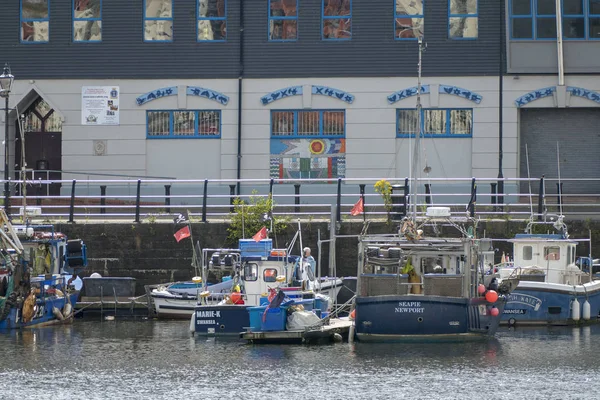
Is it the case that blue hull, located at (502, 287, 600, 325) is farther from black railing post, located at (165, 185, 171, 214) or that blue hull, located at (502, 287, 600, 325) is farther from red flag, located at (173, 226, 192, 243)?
black railing post, located at (165, 185, 171, 214)

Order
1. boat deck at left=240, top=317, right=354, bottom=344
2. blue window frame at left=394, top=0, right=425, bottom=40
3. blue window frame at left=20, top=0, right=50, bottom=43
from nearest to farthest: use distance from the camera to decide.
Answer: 1. boat deck at left=240, top=317, right=354, bottom=344
2. blue window frame at left=394, top=0, right=425, bottom=40
3. blue window frame at left=20, top=0, right=50, bottom=43

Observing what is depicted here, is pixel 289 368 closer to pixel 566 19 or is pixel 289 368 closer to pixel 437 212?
pixel 437 212

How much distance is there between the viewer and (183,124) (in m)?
48.1

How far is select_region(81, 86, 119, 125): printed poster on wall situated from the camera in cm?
4819

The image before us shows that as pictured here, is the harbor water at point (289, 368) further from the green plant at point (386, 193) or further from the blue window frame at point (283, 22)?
the blue window frame at point (283, 22)

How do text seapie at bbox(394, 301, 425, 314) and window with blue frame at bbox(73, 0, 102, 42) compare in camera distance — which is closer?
text seapie at bbox(394, 301, 425, 314)

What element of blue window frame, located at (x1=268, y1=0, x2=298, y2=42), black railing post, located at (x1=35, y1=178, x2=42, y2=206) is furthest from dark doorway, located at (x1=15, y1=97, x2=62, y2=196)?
blue window frame, located at (x1=268, y1=0, x2=298, y2=42)

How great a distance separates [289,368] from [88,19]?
2321 centimetres

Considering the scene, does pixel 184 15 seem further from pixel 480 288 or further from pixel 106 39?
pixel 480 288

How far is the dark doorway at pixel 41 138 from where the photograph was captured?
1925 inches

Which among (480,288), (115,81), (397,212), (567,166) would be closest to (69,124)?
(115,81)

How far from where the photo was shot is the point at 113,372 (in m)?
28.6

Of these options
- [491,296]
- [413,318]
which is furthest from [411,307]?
[491,296]

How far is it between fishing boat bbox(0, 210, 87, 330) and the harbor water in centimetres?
87
